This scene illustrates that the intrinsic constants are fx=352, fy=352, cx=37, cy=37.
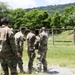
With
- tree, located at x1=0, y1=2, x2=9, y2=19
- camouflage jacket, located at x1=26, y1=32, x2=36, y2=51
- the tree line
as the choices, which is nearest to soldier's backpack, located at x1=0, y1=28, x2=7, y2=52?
camouflage jacket, located at x1=26, y1=32, x2=36, y2=51

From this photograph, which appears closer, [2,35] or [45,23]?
[2,35]

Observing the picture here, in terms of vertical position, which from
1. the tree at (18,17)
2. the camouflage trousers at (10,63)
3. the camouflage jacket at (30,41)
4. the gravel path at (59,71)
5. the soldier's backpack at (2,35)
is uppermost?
the tree at (18,17)

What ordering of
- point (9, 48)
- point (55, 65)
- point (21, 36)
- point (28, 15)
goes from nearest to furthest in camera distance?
point (9, 48) < point (21, 36) < point (55, 65) < point (28, 15)

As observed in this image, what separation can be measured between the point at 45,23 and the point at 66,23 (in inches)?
562

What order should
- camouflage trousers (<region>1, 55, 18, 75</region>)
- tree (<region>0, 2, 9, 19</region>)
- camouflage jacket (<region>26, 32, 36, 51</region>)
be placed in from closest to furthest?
camouflage trousers (<region>1, 55, 18, 75</region>) < camouflage jacket (<region>26, 32, 36, 51</region>) < tree (<region>0, 2, 9, 19</region>)

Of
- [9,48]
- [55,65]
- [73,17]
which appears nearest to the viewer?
[9,48]

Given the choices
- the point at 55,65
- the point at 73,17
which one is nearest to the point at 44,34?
the point at 55,65

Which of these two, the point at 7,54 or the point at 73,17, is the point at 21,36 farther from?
the point at 73,17

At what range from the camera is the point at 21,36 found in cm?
1294

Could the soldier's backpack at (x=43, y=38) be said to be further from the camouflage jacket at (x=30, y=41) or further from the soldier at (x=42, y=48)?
the camouflage jacket at (x=30, y=41)

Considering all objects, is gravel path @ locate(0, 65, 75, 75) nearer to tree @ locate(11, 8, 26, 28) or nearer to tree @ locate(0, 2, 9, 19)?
tree @ locate(0, 2, 9, 19)

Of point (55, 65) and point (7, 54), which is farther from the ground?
point (7, 54)

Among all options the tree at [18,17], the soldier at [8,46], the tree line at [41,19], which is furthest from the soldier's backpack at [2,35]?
the tree at [18,17]

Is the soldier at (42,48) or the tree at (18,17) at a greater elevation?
the tree at (18,17)
